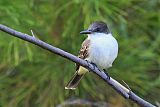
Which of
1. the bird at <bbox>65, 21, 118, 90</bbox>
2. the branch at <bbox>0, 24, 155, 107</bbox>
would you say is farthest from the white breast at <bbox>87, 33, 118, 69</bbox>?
the branch at <bbox>0, 24, 155, 107</bbox>

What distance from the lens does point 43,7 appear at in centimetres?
376

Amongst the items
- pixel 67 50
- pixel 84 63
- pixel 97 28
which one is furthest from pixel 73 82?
pixel 67 50

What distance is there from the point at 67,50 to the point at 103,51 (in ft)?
4.13

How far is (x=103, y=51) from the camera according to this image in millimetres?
2408

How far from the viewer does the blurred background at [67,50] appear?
11.6 feet

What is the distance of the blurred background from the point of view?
3.55m

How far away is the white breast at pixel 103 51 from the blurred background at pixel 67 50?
0.92 metres

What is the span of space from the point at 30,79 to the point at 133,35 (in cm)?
87

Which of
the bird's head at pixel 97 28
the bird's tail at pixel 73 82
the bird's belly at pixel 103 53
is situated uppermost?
the bird's head at pixel 97 28

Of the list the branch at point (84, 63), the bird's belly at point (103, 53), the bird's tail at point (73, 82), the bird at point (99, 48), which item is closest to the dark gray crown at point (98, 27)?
the bird at point (99, 48)

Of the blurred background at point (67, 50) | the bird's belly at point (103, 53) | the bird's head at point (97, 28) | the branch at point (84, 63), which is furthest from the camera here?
the blurred background at point (67, 50)

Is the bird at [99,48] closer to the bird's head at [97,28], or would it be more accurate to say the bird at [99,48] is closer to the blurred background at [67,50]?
the bird's head at [97,28]

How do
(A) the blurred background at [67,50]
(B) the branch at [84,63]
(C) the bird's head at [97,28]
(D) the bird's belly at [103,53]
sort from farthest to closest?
(A) the blurred background at [67,50] < (C) the bird's head at [97,28] < (D) the bird's belly at [103,53] < (B) the branch at [84,63]

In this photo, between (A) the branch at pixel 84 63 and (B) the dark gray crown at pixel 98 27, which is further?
(B) the dark gray crown at pixel 98 27
